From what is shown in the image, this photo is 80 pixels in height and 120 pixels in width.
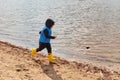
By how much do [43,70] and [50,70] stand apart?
0.22 m

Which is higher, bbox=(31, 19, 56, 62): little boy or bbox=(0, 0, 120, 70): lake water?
bbox=(31, 19, 56, 62): little boy

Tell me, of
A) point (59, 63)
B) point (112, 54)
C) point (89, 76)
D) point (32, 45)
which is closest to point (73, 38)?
point (32, 45)

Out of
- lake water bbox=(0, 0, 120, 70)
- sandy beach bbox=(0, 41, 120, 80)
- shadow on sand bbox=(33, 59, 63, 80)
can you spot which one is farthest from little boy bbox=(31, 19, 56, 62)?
lake water bbox=(0, 0, 120, 70)

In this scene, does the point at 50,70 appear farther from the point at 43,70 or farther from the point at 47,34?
the point at 47,34

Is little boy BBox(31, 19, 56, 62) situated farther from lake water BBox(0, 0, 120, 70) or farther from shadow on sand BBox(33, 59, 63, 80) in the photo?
lake water BBox(0, 0, 120, 70)

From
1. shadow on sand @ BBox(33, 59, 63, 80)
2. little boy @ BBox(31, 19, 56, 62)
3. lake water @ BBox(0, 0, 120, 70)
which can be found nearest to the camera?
shadow on sand @ BBox(33, 59, 63, 80)

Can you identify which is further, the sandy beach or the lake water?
the lake water

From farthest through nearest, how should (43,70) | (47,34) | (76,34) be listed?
(76,34), (47,34), (43,70)

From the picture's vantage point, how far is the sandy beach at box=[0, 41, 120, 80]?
8438 millimetres

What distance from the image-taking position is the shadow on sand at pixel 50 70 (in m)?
8.60

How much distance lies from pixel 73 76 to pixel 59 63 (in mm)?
1515

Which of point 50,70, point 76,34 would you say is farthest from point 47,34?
point 76,34

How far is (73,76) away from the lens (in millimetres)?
8750

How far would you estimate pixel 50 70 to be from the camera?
920 centimetres
